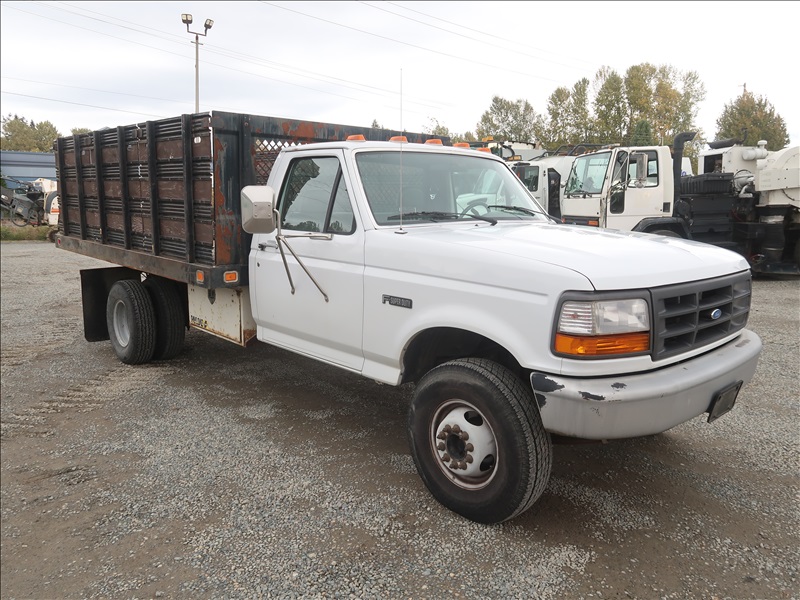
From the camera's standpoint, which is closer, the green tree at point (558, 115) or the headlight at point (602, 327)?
the headlight at point (602, 327)

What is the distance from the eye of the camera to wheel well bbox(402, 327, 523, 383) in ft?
10.7

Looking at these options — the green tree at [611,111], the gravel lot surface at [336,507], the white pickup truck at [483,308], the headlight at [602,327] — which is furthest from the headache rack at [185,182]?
the green tree at [611,111]

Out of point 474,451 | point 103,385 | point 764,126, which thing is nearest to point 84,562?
point 474,451

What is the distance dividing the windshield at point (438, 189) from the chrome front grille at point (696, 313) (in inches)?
54.4

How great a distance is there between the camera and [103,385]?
5.42 metres

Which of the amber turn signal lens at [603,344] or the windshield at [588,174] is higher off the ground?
the windshield at [588,174]

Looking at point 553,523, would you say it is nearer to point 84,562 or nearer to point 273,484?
point 273,484

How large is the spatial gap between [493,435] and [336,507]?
101 centimetres

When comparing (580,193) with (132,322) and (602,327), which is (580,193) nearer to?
(132,322)

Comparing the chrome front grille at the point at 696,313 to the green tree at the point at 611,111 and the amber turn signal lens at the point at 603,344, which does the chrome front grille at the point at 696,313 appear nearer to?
the amber turn signal lens at the point at 603,344

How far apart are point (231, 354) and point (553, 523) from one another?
4.38 m

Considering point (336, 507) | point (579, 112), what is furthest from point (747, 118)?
point (336, 507)

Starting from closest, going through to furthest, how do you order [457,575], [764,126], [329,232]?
[457,575] → [329,232] → [764,126]

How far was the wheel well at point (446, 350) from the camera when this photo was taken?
327 centimetres
